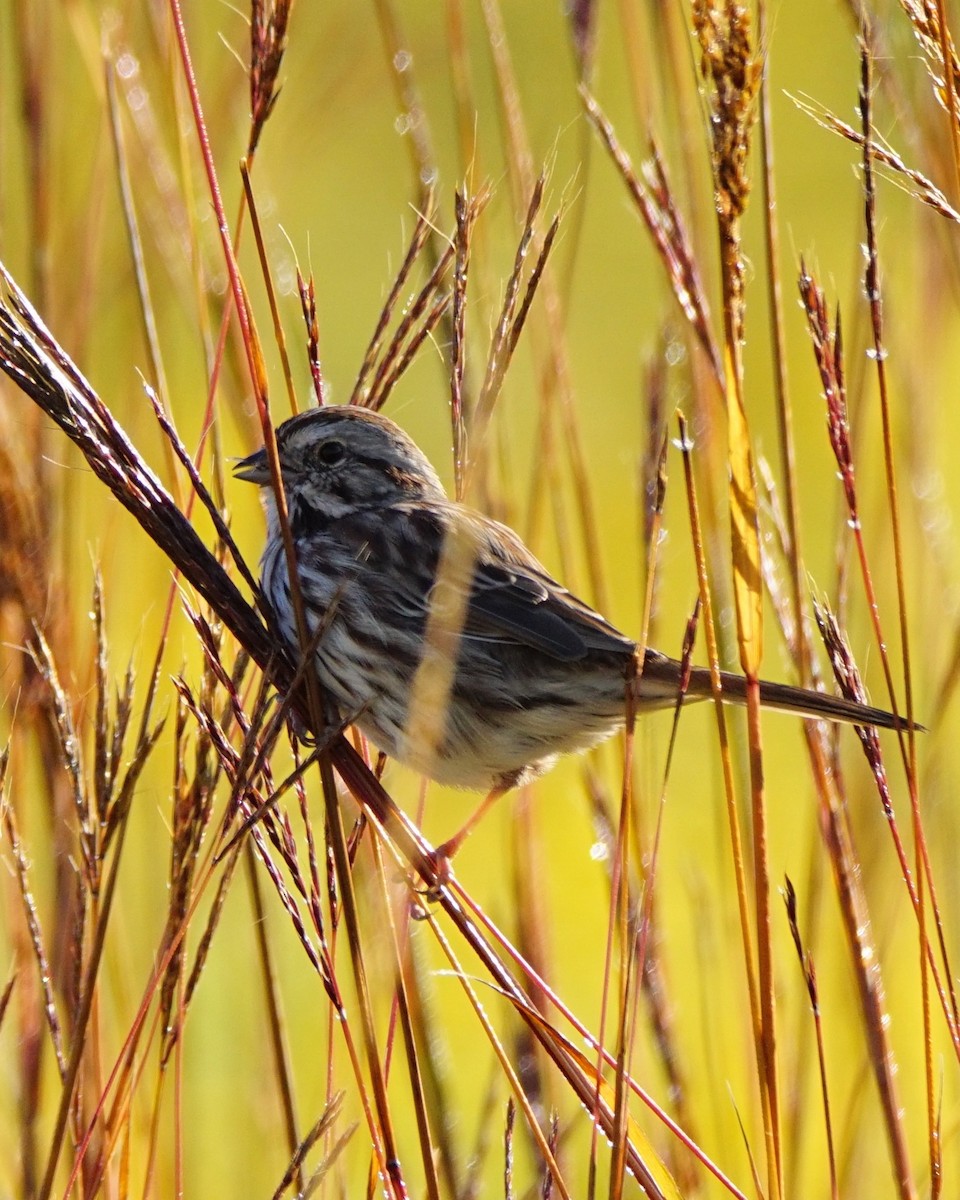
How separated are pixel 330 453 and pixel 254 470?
284mm

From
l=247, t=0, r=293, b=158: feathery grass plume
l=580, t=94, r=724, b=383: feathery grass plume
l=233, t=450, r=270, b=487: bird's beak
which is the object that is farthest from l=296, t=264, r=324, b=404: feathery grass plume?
l=233, t=450, r=270, b=487: bird's beak

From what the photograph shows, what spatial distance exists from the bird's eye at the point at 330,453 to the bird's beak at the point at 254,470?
252mm

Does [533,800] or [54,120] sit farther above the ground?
[54,120]

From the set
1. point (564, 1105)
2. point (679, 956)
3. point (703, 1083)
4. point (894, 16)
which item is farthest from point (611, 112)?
point (564, 1105)

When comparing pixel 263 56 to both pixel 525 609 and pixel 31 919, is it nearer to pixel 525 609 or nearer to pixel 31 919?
pixel 31 919

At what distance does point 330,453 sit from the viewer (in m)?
2.67

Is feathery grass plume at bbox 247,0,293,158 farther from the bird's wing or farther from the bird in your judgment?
the bird's wing

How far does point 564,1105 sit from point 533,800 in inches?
19.2

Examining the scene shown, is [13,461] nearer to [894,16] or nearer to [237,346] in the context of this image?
[237,346]

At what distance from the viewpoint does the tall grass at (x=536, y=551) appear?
1.44m

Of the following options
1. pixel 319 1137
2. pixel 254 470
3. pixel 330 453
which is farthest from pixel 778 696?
pixel 330 453

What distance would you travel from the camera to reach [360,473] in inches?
107

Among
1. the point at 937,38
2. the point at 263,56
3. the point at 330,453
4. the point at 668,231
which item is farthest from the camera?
the point at 330,453

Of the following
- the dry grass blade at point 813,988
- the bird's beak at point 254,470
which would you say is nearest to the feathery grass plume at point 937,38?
the dry grass blade at point 813,988
